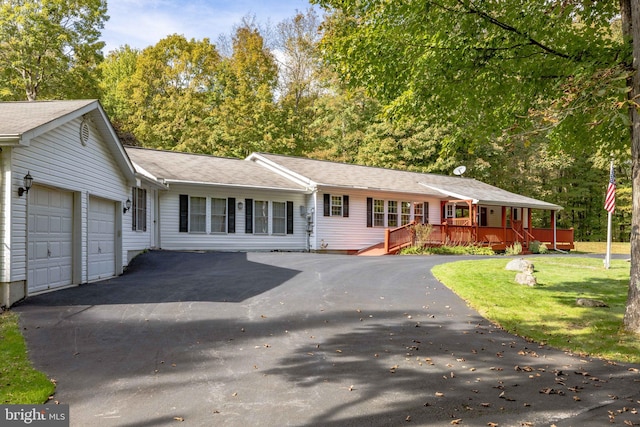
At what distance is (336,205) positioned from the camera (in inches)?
870

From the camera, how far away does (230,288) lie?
10.8 meters

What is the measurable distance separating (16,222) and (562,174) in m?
44.9

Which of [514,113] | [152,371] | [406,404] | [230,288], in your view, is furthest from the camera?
[230,288]

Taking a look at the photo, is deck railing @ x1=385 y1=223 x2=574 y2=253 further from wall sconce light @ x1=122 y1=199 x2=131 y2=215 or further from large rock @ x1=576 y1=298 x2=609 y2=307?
large rock @ x1=576 y1=298 x2=609 y2=307

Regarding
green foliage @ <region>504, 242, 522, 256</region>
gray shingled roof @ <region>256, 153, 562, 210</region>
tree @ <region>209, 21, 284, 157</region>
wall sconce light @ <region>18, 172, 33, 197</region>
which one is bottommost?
green foliage @ <region>504, 242, 522, 256</region>

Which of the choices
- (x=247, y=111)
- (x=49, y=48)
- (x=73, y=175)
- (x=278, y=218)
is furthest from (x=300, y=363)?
(x=49, y=48)

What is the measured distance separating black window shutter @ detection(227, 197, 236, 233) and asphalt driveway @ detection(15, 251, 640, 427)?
8.97 metres

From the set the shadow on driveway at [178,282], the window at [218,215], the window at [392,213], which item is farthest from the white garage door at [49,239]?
the window at [392,213]

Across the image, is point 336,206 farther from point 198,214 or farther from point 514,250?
point 514,250

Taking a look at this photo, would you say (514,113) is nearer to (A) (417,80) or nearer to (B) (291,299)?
(A) (417,80)

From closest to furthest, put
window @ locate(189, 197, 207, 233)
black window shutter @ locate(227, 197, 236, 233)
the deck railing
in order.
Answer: window @ locate(189, 197, 207, 233)
black window shutter @ locate(227, 197, 236, 233)
the deck railing

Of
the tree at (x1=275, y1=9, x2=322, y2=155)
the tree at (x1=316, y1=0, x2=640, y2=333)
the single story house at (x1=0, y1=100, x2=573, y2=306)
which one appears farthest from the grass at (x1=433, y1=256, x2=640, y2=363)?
the tree at (x1=275, y1=9, x2=322, y2=155)

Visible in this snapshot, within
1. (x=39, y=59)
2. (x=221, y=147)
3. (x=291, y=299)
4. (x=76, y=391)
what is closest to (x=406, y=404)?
(x=76, y=391)

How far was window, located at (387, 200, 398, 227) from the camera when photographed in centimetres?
2419
